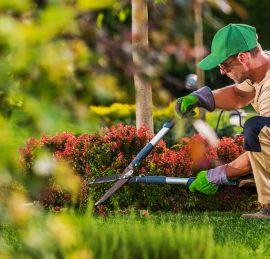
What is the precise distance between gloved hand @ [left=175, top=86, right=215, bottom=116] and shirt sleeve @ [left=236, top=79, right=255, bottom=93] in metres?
0.28

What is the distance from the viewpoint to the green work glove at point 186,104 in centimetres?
679

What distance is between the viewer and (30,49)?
5.67 feet

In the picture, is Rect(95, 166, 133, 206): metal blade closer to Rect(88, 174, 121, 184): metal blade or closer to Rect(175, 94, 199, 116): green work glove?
Rect(88, 174, 121, 184): metal blade

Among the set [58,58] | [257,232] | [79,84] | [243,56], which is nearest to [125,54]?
[79,84]

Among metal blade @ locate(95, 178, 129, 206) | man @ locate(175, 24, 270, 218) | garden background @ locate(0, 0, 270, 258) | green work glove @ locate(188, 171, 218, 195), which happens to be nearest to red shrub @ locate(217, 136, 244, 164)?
man @ locate(175, 24, 270, 218)

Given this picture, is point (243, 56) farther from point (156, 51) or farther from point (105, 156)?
point (156, 51)

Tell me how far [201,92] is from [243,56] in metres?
0.74

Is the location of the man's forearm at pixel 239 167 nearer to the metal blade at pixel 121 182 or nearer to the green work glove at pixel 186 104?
the green work glove at pixel 186 104

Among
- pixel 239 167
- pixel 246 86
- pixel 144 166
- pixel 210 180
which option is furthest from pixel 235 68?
pixel 144 166

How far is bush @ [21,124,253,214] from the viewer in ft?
23.9

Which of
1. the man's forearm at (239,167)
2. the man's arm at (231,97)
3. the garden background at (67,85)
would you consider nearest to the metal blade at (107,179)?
the man's forearm at (239,167)

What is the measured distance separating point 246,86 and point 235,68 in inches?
20.4

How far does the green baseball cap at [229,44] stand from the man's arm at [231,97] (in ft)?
2.11

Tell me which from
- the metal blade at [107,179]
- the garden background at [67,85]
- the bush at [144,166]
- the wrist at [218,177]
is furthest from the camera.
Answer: the bush at [144,166]
